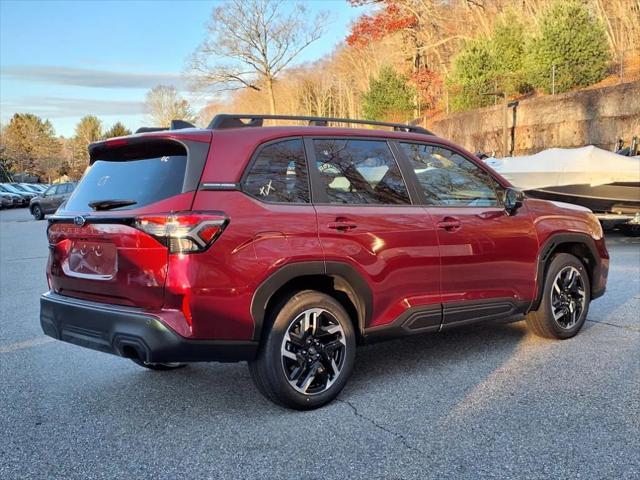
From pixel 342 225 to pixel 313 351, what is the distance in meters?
0.83

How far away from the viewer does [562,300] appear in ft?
18.0

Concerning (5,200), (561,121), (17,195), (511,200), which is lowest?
(5,200)

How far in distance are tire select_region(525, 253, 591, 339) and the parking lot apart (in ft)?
0.42

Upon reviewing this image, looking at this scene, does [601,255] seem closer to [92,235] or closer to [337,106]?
[92,235]

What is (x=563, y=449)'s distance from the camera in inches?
132

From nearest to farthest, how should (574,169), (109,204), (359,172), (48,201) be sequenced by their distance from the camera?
(109,204) < (359,172) < (574,169) < (48,201)

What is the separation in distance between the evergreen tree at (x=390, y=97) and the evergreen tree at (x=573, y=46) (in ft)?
48.7

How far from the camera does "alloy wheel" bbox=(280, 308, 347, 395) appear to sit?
3.90 m

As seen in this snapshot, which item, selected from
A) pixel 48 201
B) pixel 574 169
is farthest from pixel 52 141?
pixel 574 169

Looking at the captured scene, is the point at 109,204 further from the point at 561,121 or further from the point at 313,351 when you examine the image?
the point at 561,121

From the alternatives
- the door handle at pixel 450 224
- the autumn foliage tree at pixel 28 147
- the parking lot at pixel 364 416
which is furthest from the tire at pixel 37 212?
the autumn foliage tree at pixel 28 147

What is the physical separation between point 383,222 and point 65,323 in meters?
2.17

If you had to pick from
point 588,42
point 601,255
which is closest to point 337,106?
point 588,42

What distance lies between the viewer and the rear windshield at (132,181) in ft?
12.1
